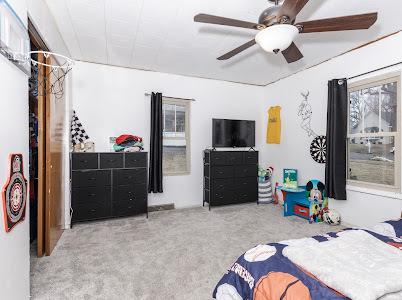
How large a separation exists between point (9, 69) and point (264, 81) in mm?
4403

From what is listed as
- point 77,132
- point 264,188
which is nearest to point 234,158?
point 264,188

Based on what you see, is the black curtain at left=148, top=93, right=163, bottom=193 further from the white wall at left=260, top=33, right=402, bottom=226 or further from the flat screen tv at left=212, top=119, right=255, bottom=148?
the white wall at left=260, top=33, right=402, bottom=226

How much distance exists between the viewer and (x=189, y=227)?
132 inches

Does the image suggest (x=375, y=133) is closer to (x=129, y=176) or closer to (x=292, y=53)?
(x=292, y=53)

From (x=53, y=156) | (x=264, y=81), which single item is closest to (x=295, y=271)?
(x=53, y=156)

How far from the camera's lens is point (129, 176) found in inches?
142

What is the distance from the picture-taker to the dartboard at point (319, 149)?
3692 mm

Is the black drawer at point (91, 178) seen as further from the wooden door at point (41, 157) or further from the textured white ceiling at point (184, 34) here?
the textured white ceiling at point (184, 34)

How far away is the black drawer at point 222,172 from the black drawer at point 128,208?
1.35 meters

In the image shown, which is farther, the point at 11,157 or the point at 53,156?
the point at 53,156

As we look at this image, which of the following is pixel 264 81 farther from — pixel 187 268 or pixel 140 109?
pixel 187 268

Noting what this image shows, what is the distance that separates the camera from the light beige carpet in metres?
1.91

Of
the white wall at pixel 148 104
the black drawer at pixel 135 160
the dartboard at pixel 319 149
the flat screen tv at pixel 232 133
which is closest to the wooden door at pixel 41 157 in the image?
the black drawer at pixel 135 160

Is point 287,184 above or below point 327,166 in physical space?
below
